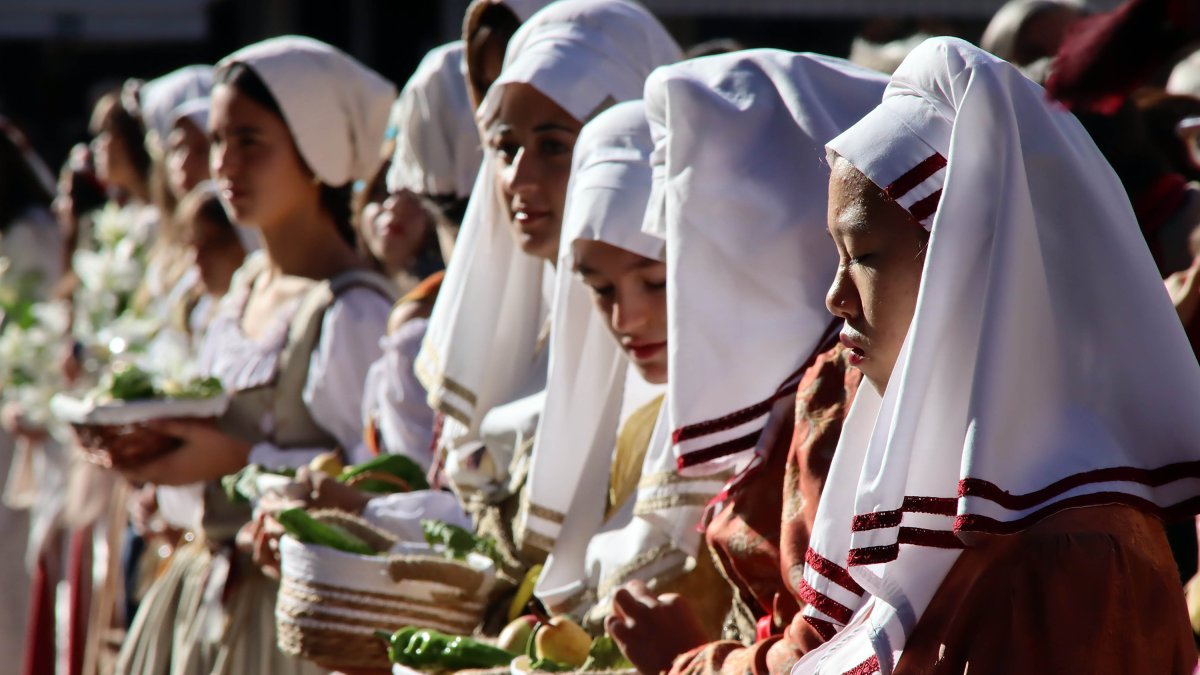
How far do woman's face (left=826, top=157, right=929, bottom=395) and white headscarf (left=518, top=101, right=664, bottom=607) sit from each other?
104cm

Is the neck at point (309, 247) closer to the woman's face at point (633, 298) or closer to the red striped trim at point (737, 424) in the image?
the woman's face at point (633, 298)

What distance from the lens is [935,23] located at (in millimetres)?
6875

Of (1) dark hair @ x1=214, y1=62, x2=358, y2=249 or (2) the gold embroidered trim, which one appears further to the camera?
(1) dark hair @ x1=214, y1=62, x2=358, y2=249

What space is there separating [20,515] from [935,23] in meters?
4.61

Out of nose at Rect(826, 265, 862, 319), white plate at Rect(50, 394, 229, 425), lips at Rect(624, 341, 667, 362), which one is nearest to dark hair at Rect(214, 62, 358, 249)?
white plate at Rect(50, 394, 229, 425)

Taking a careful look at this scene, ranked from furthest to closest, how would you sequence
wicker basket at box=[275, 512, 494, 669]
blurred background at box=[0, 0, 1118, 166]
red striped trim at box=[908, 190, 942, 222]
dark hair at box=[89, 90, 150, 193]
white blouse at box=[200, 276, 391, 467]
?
blurred background at box=[0, 0, 1118, 166] < dark hair at box=[89, 90, 150, 193] < white blouse at box=[200, 276, 391, 467] < wicker basket at box=[275, 512, 494, 669] < red striped trim at box=[908, 190, 942, 222]

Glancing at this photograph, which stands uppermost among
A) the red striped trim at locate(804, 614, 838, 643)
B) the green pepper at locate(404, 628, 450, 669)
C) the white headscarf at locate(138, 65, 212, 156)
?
the red striped trim at locate(804, 614, 838, 643)

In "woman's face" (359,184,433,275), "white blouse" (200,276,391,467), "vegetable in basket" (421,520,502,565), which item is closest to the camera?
"vegetable in basket" (421,520,502,565)

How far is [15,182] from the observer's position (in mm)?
8422

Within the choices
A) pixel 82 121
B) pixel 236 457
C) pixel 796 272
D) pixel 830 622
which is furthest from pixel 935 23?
pixel 82 121

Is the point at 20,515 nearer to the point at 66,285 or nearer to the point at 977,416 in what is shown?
the point at 66,285

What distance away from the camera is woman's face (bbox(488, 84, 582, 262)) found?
3.53 meters

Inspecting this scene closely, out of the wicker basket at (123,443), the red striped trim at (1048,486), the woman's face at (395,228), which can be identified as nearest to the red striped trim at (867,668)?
the red striped trim at (1048,486)

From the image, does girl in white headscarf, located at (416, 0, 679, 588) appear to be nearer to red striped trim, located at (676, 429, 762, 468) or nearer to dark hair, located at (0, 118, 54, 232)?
red striped trim, located at (676, 429, 762, 468)
